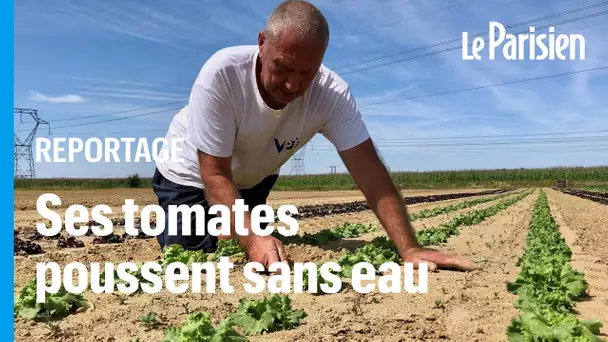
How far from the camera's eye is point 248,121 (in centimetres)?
498

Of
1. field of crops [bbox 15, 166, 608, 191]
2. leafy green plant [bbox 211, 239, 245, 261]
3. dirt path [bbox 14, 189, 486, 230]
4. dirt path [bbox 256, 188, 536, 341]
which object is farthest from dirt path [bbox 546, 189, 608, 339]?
field of crops [bbox 15, 166, 608, 191]

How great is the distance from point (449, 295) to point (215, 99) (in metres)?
2.34

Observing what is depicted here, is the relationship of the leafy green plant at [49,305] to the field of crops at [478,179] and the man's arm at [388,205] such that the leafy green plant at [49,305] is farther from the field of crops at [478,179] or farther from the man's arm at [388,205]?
the field of crops at [478,179]

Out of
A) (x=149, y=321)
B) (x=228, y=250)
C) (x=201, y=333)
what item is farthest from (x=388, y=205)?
(x=201, y=333)

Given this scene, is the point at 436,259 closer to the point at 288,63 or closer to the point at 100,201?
the point at 288,63

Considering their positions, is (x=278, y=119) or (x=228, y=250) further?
(x=228, y=250)

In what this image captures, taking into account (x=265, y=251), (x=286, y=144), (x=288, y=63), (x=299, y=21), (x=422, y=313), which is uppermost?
(x=299, y=21)

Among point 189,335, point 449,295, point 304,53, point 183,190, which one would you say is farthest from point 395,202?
point 189,335

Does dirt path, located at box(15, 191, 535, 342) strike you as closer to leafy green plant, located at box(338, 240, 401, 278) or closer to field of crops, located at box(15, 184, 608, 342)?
field of crops, located at box(15, 184, 608, 342)

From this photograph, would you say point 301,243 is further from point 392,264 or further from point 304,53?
point 304,53

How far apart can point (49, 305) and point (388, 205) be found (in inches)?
109

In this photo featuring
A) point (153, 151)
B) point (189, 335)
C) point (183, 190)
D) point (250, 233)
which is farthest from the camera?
point (153, 151)

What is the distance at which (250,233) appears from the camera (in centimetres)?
447

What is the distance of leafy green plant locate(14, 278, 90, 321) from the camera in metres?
3.72
